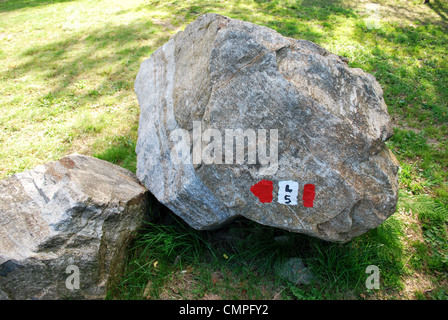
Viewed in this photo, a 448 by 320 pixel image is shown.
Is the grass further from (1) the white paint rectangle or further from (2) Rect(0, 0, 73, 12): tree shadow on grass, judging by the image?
(1) the white paint rectangle

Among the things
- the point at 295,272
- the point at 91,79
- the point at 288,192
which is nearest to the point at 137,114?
the point at 91,79

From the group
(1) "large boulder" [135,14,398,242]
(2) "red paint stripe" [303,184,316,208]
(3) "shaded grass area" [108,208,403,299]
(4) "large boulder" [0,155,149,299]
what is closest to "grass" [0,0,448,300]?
(3) "shaded grass area" [108,208,403,299]

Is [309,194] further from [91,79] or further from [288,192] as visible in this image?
[91,79]

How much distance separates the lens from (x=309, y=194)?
104 inches

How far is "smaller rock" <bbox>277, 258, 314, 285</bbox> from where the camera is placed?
309cm

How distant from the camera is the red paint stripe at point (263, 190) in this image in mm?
2670

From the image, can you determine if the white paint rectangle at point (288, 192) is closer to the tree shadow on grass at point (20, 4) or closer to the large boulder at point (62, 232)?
the large boulder at point (62, 232)

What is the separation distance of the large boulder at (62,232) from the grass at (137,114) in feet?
1.03

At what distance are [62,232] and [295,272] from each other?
2.26 m

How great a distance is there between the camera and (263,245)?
3.29m

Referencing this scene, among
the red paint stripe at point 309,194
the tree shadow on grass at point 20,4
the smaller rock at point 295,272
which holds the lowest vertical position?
the smaller rock at point 295,272

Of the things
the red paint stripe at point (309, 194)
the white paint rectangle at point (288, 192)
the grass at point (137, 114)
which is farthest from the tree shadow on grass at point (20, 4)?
the red paint stripe at point (309, 194)
